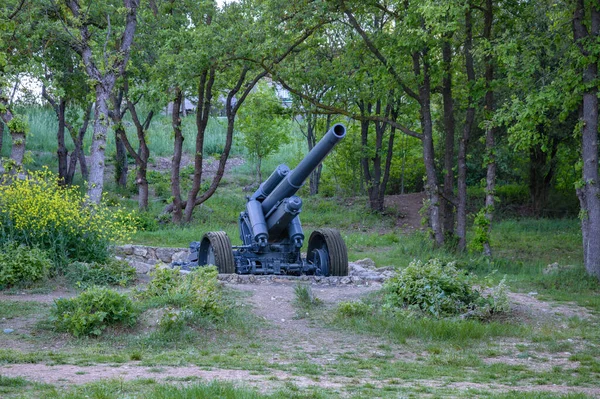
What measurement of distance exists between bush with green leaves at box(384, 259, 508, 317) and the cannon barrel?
2937 mm

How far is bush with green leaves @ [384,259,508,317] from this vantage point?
1034 cm

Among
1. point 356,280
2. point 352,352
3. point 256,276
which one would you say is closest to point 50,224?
point 256,276

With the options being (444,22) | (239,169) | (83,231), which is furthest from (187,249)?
(239,169)

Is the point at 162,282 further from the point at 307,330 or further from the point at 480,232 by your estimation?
the point at 480,232

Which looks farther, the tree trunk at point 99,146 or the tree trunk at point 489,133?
the tree trunk at point 489,133

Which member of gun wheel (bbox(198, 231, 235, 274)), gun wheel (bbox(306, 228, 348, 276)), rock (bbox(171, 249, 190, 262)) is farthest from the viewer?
rock (bbox(171, 249, 190, 262))

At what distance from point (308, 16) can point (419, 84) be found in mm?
3104

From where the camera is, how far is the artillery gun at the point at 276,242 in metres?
13.9

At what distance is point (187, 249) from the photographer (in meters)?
17.6

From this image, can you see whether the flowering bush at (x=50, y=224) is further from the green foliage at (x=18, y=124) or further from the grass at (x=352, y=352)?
the green foliage at (x=18, y=124)

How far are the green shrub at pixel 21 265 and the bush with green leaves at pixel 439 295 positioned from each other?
18.0ft

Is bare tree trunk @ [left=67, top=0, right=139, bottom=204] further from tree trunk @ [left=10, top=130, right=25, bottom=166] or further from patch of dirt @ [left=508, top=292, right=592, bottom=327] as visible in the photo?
patch of dirt @ [left=508, top=292, right=592, bottom=327]

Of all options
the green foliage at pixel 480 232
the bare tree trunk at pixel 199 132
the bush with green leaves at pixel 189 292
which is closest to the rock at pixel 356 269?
the green foliage at pixel 480 232

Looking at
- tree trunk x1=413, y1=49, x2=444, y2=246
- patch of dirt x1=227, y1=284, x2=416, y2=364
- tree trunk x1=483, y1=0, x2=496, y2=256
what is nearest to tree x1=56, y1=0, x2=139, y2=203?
patch of dirt x1=227, y1=284, x2=416, y2=364
